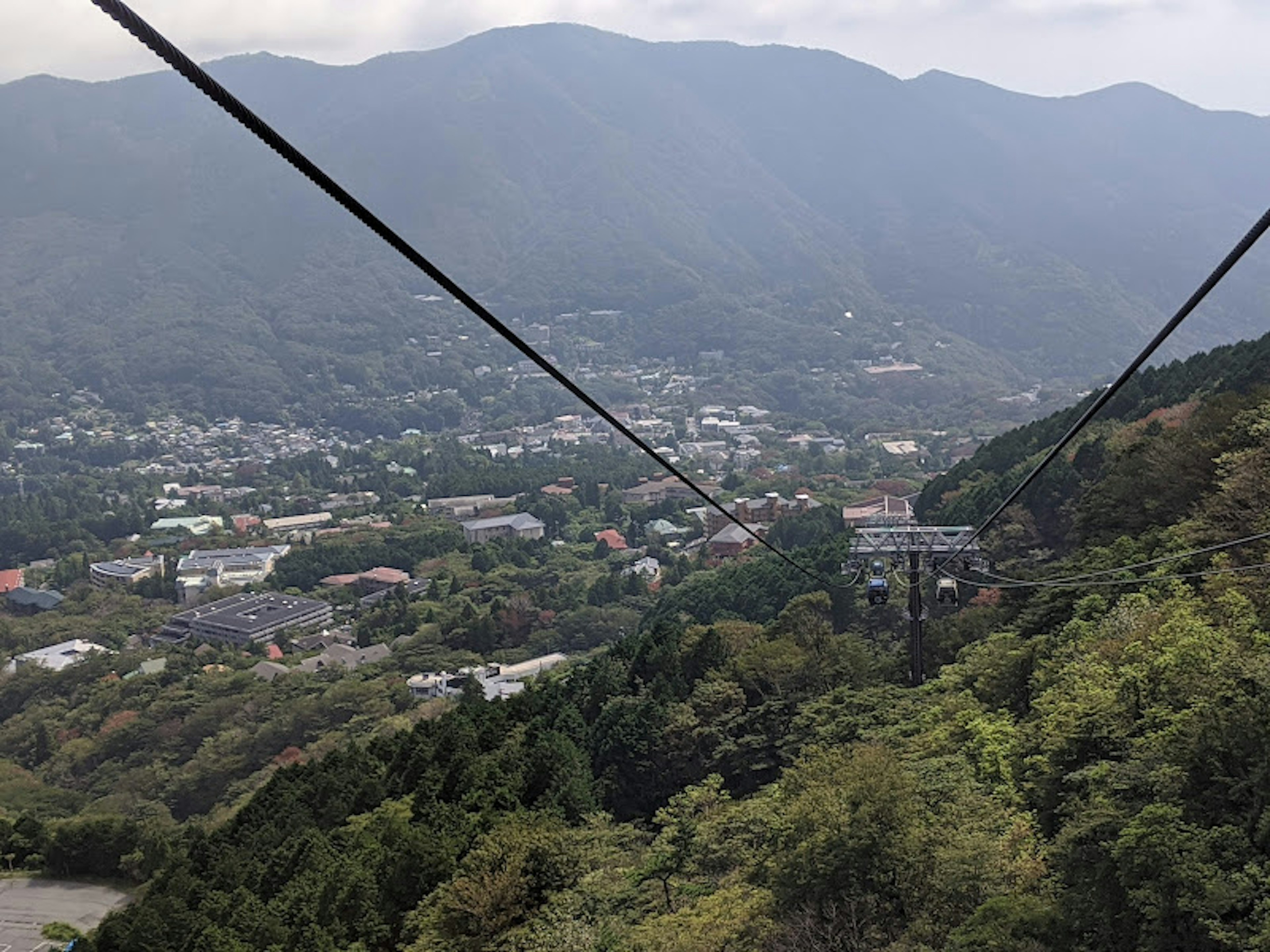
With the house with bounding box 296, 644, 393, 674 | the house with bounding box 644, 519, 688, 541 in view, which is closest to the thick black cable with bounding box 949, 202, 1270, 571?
the house with bounding box 296, 644, 393, 674

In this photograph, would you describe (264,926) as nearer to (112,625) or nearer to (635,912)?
(635,912)

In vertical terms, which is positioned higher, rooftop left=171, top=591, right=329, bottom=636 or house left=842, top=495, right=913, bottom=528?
house left=842, top=495, right=913, bottom=528

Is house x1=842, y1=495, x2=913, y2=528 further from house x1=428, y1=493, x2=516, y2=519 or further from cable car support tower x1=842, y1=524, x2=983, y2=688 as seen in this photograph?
cable car support tower x1=842, y1=524, x2=983, y2=688

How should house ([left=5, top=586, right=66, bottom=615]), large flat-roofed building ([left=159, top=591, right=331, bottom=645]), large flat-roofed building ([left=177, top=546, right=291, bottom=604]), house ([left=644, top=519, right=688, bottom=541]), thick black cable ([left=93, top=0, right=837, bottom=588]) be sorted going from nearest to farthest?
thick black cable ([left=93, top=0, right=837, bottom=588]), large flat-roofed building ([left=159, top=591, right=331, bottom=645]), house ([left=5, top=586, right=66, bottom=615]), large flat-roofed building ([left=177, top=546, right=291, bottom=604]), house ([left=644, top=519, right=688, bottom=541])

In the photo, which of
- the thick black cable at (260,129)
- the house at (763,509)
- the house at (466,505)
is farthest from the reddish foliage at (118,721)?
the thick black cable at (260,129)

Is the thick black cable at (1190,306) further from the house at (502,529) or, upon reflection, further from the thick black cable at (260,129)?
the house at (502,529)

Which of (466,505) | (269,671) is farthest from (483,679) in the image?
(466,505)

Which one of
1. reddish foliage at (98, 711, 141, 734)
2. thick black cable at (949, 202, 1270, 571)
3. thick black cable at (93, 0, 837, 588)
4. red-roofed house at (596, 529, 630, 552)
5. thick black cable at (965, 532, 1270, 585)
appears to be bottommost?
reddish foliage at (98, 711, 141, 734)

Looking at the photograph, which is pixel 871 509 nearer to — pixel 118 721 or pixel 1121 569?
pixel 118 721
